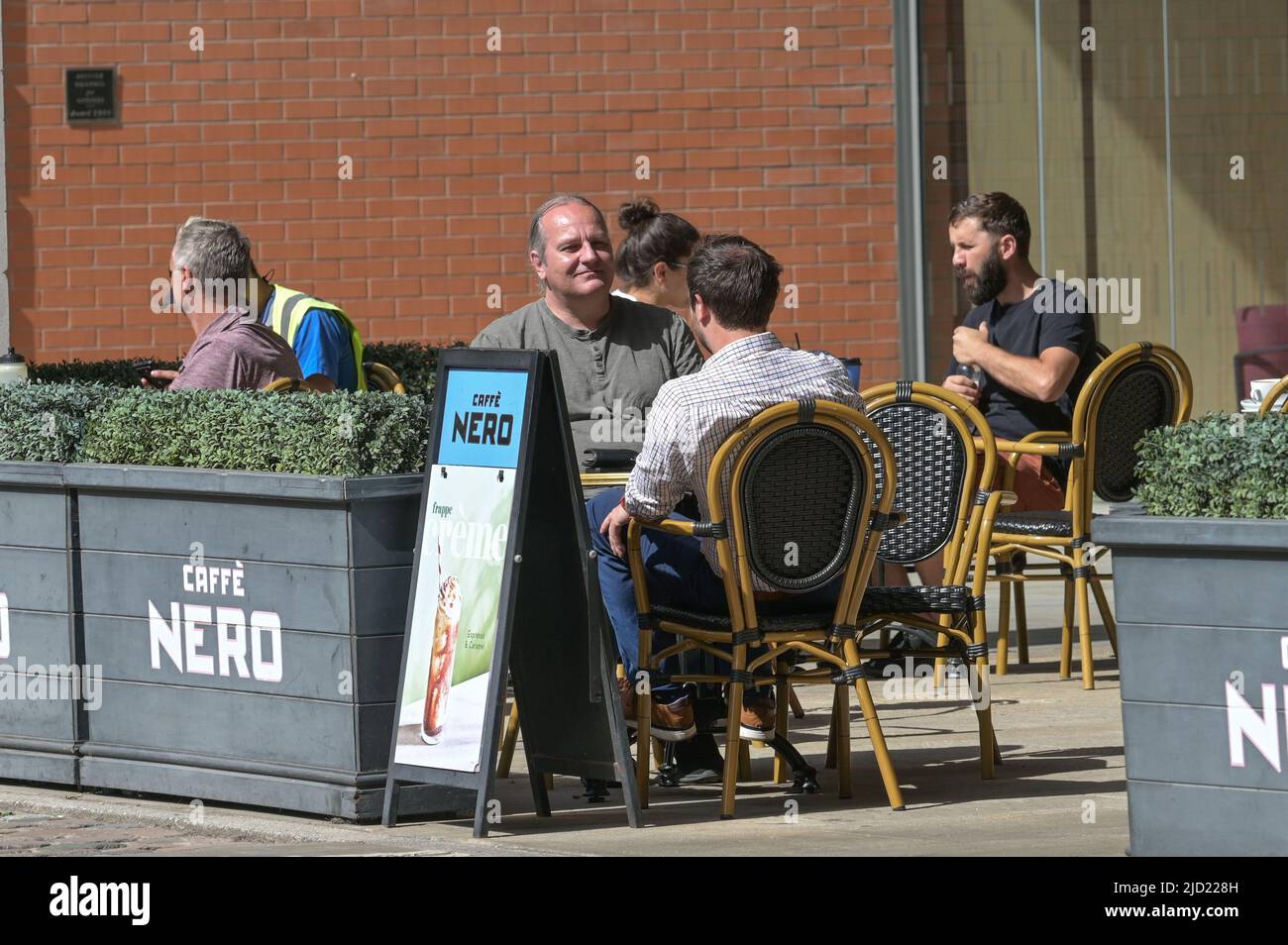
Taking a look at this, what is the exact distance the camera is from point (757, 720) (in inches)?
224

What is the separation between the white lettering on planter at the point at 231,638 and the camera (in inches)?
212

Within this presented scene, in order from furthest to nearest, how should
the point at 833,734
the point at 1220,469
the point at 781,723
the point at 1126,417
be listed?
the point at 1126,417, the point at 781,723, the point at 833,734, the point at 1220,469

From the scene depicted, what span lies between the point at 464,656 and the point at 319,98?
763 centimetres

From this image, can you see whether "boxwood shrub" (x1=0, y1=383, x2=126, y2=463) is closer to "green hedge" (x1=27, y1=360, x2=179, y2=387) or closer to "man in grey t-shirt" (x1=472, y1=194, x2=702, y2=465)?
"man in grey t-shirt" (x1=472, y1=194, x2=702, y2=465)

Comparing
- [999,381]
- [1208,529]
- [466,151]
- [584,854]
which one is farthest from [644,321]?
[466,151]

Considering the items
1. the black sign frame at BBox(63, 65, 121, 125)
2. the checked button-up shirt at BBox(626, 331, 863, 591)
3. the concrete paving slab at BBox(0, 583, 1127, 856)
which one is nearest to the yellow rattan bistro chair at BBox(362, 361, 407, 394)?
the concrete paving slab at BBox(0, 583, 1127, 856)

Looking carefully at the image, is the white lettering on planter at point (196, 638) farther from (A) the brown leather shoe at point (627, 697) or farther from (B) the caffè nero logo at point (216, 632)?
(A) the brown leather shoe at point (627, 697)

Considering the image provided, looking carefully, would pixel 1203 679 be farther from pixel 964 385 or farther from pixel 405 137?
pixel 405 137

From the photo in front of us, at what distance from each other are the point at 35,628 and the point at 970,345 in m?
3.55

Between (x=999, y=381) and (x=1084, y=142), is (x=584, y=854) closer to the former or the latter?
(x=999, y=381)

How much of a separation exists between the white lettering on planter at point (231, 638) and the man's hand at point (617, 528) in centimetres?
99

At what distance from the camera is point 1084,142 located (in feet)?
40.5

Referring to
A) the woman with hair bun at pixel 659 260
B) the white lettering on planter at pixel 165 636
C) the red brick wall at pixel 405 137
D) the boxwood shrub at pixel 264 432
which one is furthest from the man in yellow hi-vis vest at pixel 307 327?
the red brick wall at pixel 405 137

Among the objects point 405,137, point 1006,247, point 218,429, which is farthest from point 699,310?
point 405,137
